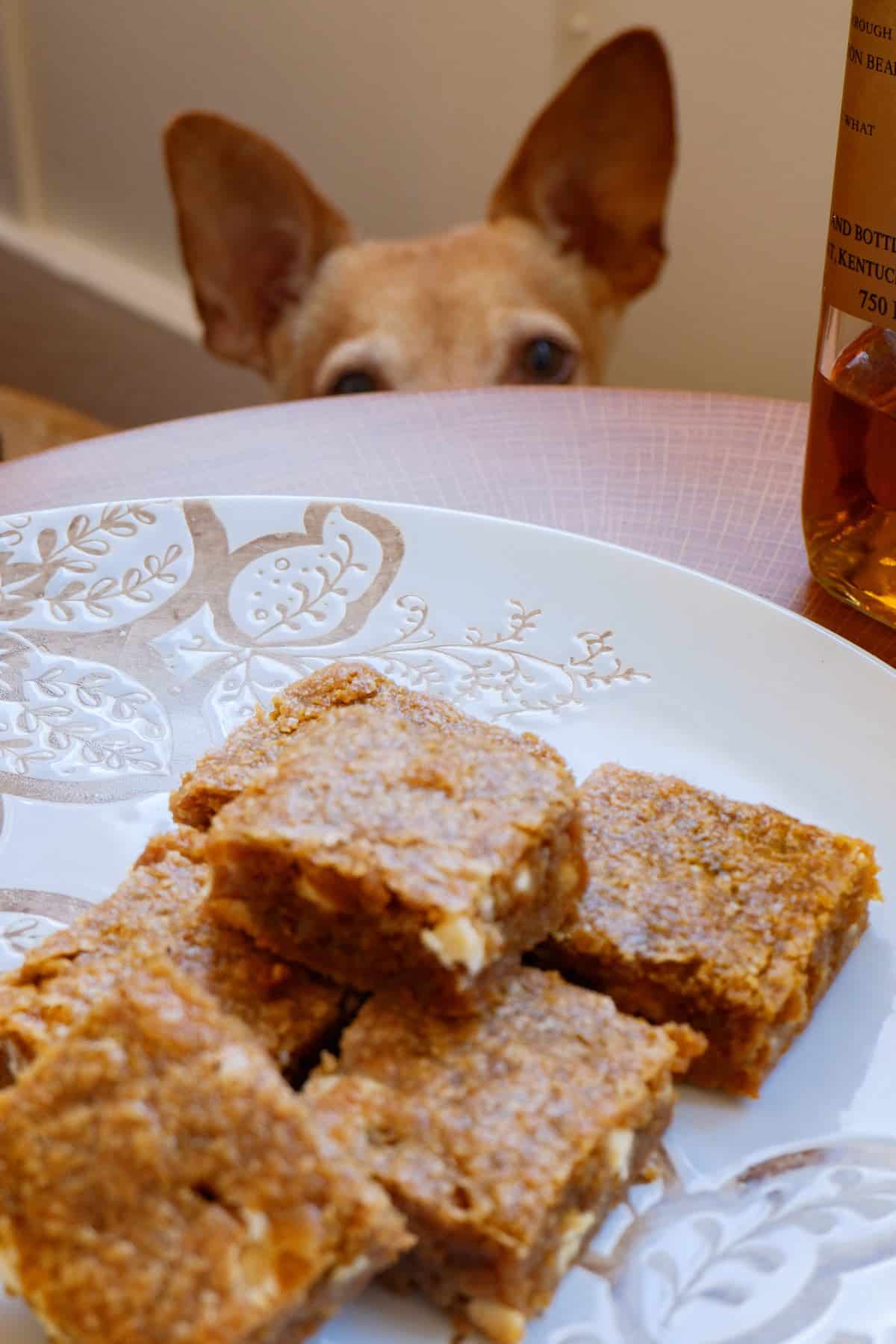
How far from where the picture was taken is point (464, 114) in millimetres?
3459

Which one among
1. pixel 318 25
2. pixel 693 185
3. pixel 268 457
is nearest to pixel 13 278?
pixel 318 25

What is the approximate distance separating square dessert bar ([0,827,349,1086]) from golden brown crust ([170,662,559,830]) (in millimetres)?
105

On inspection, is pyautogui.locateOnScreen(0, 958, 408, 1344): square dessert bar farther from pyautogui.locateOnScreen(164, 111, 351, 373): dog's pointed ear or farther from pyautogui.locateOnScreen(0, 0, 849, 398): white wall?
pyautogui.locateOnScreen(0, 0, 849, 398): white wall

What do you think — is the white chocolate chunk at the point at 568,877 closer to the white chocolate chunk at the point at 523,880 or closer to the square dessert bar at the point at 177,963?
the white chocolate chunk at the point at 523,880

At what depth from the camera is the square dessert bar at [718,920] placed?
40.2 inches

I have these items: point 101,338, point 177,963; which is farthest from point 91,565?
point 101,338

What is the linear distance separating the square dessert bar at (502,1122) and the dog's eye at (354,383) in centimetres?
161

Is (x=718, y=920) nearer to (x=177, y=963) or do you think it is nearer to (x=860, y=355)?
(x=177, y=963)

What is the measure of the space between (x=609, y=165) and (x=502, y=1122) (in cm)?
194

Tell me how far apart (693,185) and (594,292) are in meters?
0.71

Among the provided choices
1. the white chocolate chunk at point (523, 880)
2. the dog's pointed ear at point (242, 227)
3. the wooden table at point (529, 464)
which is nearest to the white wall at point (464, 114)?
the dog's pointed ear at point (242, 227)

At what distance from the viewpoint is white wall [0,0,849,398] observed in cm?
294

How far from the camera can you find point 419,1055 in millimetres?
939

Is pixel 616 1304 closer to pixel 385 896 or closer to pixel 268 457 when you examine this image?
pixel 385 896
